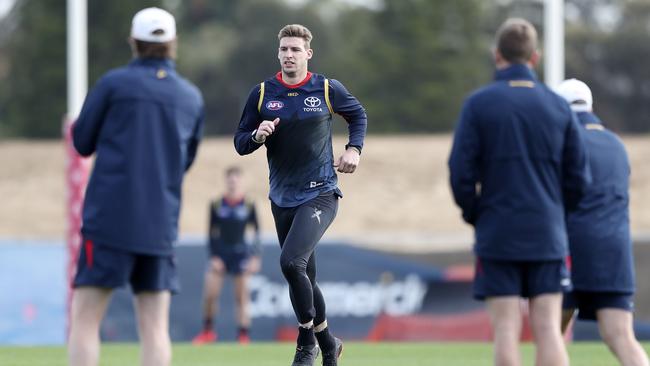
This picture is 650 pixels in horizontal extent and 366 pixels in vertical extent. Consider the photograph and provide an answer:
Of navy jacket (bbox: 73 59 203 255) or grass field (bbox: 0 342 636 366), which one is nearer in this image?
navy jacket (bbox: 73 59 203 255)

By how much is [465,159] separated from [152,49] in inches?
72.1

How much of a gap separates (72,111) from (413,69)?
983 inches

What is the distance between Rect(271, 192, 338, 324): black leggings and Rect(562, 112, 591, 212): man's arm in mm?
2183

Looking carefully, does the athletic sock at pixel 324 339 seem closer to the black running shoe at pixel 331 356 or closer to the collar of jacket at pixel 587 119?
the black running shoe at pixel 331 356

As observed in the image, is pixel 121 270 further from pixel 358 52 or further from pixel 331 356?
pixel 358 52

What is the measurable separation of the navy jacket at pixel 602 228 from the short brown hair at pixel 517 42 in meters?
1.50

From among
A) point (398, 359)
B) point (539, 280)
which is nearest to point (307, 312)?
point (539, 280)

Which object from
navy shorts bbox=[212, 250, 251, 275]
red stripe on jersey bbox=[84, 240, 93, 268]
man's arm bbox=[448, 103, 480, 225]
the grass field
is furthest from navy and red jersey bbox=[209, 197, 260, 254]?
man's arm bbox=[448, 103, 480, 225]

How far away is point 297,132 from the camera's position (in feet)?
28.7

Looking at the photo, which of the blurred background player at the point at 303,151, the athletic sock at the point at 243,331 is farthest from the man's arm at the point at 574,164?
the athletic sock at the point at 243,331

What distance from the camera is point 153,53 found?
7.05m

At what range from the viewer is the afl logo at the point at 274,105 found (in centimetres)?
879

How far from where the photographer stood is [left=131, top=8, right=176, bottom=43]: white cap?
22.8 ft

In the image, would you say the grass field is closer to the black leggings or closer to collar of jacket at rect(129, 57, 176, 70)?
the black leggings
